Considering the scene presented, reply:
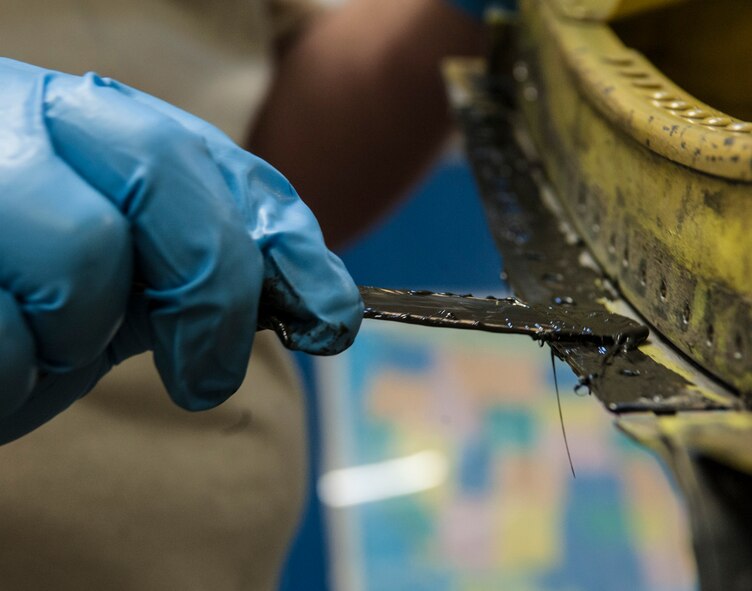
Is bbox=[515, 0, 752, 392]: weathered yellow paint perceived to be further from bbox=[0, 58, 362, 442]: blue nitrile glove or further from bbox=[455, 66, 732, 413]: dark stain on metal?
bbox=[0, 58, 362, 442]: blue nitrile glove

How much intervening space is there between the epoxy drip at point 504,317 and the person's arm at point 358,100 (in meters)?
0.55

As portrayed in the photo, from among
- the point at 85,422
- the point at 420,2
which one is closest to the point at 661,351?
the point at 85,422

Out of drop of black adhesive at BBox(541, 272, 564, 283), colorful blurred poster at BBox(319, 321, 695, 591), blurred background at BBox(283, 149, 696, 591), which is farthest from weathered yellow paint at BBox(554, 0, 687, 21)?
colorful blurred poster at BBox(319, 321, 695, 591)

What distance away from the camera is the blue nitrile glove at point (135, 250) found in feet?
1.24

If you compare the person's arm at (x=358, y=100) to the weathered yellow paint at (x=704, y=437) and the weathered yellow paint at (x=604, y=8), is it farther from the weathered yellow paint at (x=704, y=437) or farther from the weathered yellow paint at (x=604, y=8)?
the weathered yellow paint at (x=704, y=437)

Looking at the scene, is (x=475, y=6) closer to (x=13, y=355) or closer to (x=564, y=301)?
(x=564, y=301)

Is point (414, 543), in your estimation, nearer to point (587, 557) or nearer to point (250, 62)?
point (587, 557)

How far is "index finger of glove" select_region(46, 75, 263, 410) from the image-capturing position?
40cm

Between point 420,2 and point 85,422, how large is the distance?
73 centimetres

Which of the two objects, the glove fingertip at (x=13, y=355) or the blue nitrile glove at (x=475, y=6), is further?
the blue nitrile glove at (x=475, y=6)

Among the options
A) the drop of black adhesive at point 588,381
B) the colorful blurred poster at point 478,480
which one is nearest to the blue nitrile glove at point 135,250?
the drop of black adhesive at point 588,381

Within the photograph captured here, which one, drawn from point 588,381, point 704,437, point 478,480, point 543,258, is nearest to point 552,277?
point 543,258

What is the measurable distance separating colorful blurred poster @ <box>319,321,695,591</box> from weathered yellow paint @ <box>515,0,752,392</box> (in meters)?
1.06

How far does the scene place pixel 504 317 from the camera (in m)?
0.47
